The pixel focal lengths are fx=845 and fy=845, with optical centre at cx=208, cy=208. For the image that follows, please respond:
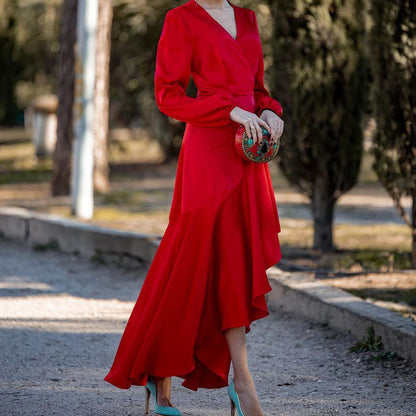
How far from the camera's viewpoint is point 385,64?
6.51 meters

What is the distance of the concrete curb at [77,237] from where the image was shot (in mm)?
7480

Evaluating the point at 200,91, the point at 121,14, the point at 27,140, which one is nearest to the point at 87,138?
the point at 200,91

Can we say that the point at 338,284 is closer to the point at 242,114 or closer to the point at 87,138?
the point at 242,114

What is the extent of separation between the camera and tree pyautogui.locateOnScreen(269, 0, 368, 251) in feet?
24.2

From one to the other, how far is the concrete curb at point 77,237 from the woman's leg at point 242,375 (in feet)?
12.7

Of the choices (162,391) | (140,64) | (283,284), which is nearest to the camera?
(162,391)

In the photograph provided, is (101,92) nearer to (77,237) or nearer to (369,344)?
(77,237)

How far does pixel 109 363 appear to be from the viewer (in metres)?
4.56

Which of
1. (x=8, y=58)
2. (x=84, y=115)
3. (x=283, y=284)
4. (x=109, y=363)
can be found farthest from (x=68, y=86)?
(x=8, y=58)

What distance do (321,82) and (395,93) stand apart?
1.05m

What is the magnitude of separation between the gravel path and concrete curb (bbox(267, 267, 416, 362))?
0.25 feet

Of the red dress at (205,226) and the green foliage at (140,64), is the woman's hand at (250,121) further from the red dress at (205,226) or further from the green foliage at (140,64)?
the green foliage at (140,64)

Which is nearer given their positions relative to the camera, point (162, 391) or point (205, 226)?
point (205, 226)

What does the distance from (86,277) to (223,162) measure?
3.93 metres
